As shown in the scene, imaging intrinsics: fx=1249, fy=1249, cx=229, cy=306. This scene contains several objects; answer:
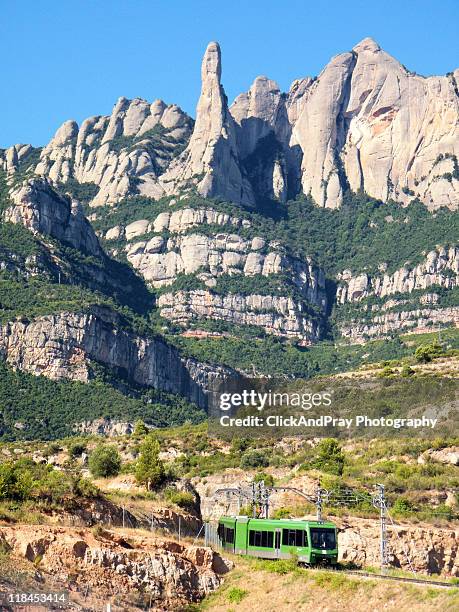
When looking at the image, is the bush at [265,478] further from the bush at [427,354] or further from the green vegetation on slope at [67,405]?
the green vegetation on slope at [67,405]

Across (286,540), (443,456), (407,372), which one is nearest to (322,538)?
(286,540)

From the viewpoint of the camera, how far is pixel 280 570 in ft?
157

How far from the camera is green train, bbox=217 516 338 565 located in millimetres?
50375

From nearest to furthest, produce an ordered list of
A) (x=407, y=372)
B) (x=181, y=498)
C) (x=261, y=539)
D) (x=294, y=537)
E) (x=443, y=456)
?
1. (x=294, y=537)
2. (x=261, y=539)
3. (x=181, y=498)
4. (x=443, y=456)
5. (x=407, y=372)

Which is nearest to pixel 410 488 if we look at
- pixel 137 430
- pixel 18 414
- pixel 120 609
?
pixel 120 609

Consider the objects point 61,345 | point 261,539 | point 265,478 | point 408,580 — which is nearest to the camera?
point 408,580

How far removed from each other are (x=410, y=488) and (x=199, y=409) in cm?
12176

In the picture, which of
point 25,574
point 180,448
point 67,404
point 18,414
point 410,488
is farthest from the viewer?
point 67,404

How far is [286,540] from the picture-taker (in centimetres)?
5088

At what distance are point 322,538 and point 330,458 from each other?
36383 millimetres

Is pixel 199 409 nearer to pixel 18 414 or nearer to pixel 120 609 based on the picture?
pixel 18 414

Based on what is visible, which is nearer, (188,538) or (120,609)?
(120,609)

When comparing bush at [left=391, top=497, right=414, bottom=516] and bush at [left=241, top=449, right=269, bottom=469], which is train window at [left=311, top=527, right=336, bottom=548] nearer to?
bush at [left=391, top=497, right=414, bottom=516]

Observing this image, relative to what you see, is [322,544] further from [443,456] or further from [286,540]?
[443,456]
